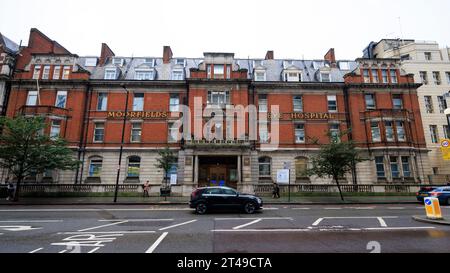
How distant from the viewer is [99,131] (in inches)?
1066

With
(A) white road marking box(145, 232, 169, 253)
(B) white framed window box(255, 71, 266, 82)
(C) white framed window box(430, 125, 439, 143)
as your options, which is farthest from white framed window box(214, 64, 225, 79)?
(C) white framed window box(430, 125, 439, 143)

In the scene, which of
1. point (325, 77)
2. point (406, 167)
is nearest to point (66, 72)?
point (325, 77)

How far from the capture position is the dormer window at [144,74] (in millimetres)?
29281

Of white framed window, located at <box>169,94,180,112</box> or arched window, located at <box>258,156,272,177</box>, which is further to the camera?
white framed window, located at <box>169,94,180,112</box>

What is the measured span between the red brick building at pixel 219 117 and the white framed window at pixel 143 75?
165mm

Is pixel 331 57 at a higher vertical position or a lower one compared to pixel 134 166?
higher

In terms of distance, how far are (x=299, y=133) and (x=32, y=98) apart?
33193 mm

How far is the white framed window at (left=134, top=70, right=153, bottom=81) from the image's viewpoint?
2927 cm

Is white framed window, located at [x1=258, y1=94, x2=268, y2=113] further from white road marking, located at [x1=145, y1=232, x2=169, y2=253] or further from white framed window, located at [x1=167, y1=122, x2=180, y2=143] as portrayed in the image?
white road marking, located at [x1=145, y1=232, x2=169, y2=253]

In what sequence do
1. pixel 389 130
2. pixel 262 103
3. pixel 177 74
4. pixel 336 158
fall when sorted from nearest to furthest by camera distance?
pixel 336 158
pixel 389 130
pixel 262 103
pixel 177 74

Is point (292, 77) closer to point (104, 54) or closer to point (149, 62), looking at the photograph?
point (149, 62)

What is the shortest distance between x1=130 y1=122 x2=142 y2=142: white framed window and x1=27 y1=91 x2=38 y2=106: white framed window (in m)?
12.2
